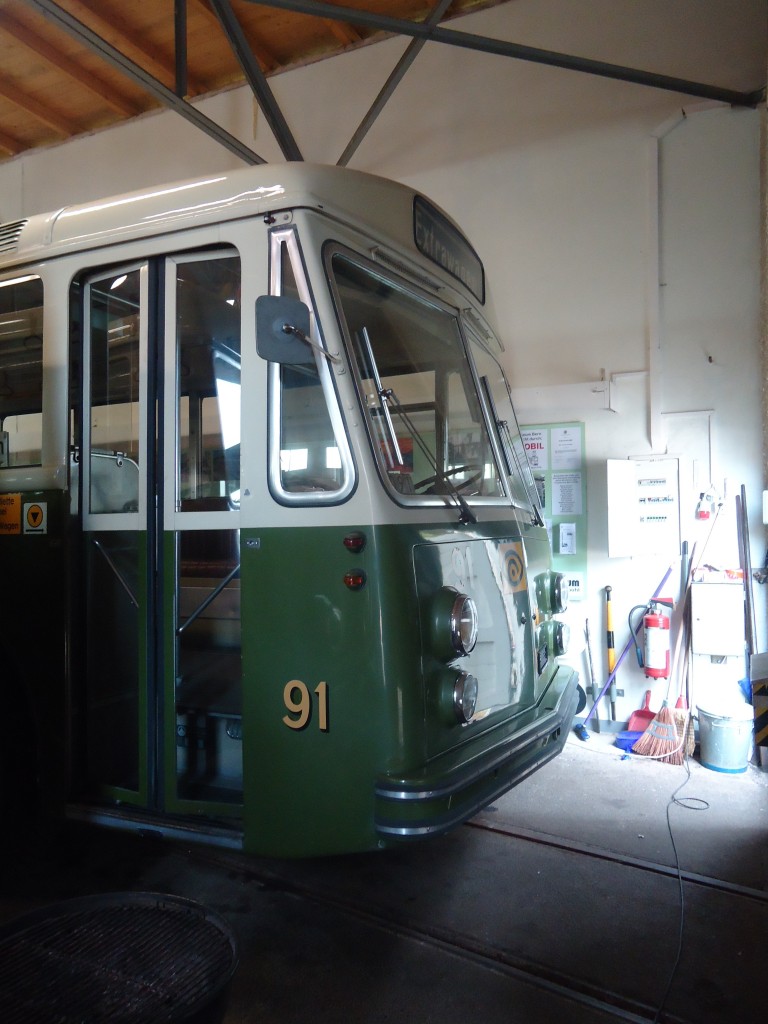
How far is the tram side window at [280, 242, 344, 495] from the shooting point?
2.37m

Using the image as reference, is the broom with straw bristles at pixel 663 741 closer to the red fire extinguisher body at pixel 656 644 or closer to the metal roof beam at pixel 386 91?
the red fire extinguisher body at pixel 656 644

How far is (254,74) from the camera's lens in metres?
5.18

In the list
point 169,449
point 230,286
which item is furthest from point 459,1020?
point 230,286

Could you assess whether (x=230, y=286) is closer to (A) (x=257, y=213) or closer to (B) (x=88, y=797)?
(A) (x=257, y=213)

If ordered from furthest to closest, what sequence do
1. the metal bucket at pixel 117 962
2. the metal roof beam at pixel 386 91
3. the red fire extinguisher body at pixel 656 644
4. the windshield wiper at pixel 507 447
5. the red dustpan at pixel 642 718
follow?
the metal roof beam at pixel 386 91, the red dustpan at pixel 642 718, the red fire extinguisher body at pixel 656 644, the windshield wiper at pixel 507 447, the metal bucket at pixel 117 962

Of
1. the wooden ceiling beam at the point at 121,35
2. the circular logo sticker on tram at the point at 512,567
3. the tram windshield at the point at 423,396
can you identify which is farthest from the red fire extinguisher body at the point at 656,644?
the wooden ceiling beam at the point at 121,35

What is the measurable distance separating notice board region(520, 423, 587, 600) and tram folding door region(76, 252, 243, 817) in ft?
9.95

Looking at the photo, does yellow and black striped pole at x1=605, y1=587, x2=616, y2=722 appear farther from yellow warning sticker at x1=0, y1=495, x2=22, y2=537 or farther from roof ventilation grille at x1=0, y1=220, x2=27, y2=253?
roof ventilation grille at x1=0, y1=220, x2=27, y2=253

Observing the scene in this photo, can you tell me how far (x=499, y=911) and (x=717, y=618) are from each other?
2.57m

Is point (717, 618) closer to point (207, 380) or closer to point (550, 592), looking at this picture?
point (550, 592)

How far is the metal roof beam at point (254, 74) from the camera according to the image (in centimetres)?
481

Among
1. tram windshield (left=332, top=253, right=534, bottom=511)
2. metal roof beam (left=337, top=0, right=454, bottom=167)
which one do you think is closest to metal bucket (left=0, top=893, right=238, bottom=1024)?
tram windshield (left=332, top=253, right=534, bottom=511)

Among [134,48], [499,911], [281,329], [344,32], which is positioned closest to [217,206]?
[281,329]

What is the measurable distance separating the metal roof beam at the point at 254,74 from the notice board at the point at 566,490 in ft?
10.1
